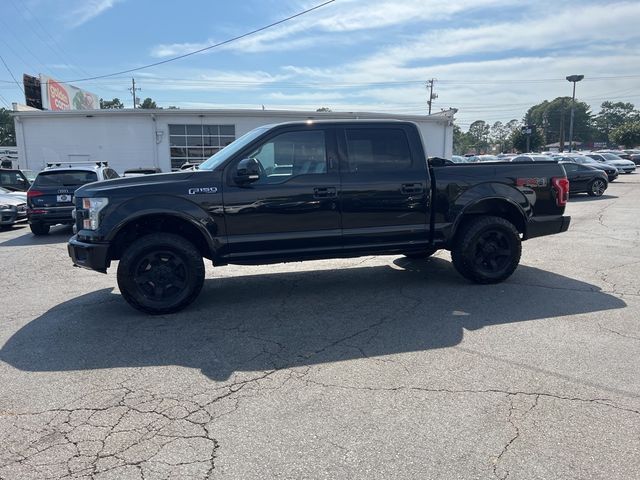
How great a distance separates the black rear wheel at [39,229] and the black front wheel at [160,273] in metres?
8.17

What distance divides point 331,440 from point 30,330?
143 inches

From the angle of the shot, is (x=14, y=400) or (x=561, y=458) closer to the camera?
(x=561, y=458)

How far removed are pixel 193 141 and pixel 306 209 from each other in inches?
1011

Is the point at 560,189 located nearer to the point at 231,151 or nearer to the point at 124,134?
the point at 231,151

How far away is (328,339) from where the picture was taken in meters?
4.51

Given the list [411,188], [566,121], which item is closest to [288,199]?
[411,188]

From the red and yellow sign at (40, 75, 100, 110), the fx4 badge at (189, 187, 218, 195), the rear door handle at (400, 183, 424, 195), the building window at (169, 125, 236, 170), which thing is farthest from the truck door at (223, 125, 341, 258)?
the red and yellow sign at (40, 75, 100, 110)

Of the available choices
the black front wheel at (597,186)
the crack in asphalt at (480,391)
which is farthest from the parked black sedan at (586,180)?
the crack in asphalt at (480,391)

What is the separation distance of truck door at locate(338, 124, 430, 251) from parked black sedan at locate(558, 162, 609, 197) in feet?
53.7

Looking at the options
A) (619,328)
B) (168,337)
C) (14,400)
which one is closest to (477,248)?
(619,328)

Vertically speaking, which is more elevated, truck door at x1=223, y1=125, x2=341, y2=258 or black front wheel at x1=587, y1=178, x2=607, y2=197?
truck door at x1=223, y1=125, x2=341, y2=258

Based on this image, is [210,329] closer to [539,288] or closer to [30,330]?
[30,330]

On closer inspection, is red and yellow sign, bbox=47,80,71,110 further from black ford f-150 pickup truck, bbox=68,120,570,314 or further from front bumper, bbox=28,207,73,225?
black ford f-150 pickup truck, bbox=68,120,570,314

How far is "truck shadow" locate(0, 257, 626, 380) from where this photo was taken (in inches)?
164
